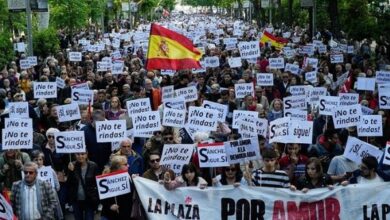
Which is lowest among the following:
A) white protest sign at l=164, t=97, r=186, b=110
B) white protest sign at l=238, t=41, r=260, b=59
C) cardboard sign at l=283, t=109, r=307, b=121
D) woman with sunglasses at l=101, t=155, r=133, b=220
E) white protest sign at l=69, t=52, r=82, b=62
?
woman with sunglasses at l=101, t=155, r=133, b=220

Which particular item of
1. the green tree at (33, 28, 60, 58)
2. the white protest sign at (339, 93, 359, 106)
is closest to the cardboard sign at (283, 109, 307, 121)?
the white protest sign at (339, 93, 359, 106)

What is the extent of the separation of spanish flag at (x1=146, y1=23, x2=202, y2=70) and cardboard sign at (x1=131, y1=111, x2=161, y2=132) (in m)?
4.52

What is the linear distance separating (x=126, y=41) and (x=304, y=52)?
12471 millimetres

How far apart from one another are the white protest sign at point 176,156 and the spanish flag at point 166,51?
6701 millimetres

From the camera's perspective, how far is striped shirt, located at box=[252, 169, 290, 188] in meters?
9.70

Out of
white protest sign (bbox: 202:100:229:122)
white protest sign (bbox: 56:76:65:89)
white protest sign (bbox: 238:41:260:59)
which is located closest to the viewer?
white protest sign (bbox: 202:100:229:122)

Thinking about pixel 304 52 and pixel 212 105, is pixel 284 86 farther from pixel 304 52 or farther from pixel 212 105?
pixel 304 52

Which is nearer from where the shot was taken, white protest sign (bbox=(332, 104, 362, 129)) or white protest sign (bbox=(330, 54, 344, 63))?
white protest sign (bbox=(332, 104, 362, 129))

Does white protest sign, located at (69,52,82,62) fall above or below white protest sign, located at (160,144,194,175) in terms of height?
above

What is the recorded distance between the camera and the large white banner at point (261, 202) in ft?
30.9

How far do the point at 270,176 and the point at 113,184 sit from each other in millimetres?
1840

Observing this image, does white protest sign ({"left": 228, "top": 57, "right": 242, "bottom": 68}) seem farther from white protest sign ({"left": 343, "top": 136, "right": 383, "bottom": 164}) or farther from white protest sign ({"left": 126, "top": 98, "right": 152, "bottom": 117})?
white protest sign ({"left": 343, "top": 136, "right": 383, "bottom": 164})

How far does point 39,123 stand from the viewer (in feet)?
50.9

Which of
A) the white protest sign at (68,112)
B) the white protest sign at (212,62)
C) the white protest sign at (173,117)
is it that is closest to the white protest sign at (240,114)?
the white protest sign at (173,117)
